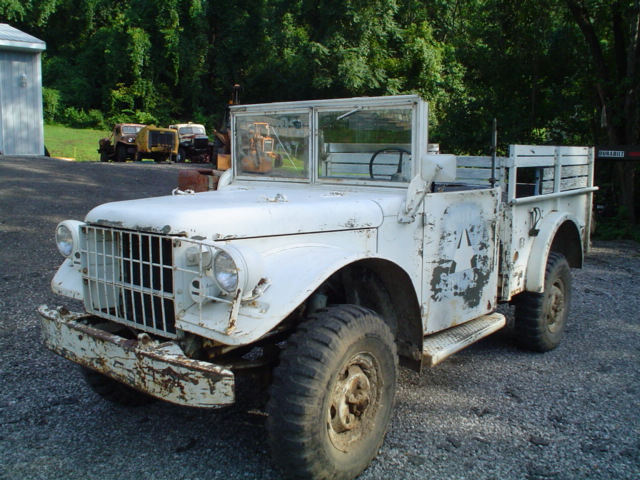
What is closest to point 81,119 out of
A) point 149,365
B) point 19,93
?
point 19,93

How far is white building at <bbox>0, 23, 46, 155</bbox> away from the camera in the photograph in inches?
731

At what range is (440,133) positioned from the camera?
13.7 metres

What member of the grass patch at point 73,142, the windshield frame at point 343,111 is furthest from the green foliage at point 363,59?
the windshield frame at point 343,111

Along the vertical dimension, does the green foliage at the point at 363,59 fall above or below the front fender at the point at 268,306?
above

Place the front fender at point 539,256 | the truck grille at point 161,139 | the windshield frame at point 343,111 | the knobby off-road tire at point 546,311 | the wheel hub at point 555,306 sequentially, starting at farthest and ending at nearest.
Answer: the truck grille at point 161,139
the wheel hub at point 555,306
the knobby off-road tire at point 546,311
the front fender at point 539,256
the windshield frame at point 343,111

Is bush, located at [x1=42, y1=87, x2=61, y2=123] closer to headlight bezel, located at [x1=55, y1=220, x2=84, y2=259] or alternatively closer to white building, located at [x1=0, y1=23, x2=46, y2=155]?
white building, located at [x1=0, y1=23, x2=46, y2=155]

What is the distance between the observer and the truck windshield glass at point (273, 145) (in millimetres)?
4371

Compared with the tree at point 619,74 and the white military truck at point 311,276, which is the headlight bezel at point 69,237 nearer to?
the white military truck at point 311,276

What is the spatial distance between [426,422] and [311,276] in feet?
4.76

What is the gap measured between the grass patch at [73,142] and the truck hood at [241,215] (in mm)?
23714

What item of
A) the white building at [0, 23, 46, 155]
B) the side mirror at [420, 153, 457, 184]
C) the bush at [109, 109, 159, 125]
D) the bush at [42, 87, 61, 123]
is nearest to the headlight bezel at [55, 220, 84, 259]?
the side mirror at [420, 153, 457, 184]

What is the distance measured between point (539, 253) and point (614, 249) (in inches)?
240

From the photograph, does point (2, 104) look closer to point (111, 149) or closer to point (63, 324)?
point (111, 149)

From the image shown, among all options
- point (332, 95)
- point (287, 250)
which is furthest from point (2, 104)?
point (287, 250)
